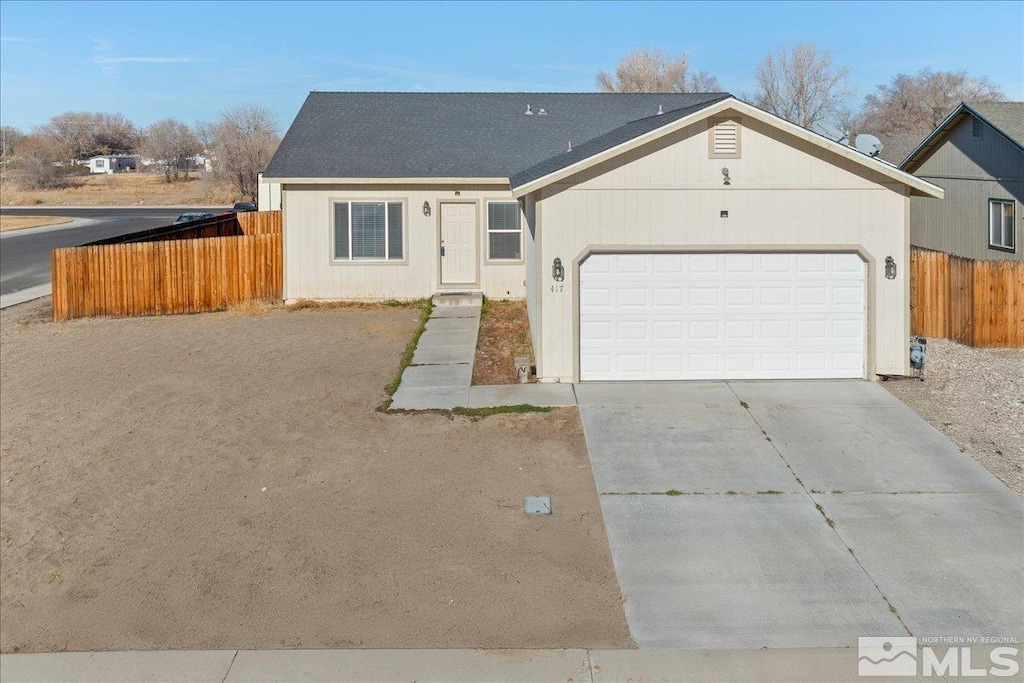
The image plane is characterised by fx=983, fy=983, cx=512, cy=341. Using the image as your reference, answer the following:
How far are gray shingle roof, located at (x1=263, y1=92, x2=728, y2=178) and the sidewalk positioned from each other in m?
15.6

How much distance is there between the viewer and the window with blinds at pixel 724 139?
14512mm

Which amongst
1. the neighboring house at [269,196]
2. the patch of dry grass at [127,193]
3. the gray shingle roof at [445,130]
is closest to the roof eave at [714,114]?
the gray shingle roof at [445,130]

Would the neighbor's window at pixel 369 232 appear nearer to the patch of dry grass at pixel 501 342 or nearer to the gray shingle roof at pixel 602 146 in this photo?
the patch of dry grass at pixel 501 342

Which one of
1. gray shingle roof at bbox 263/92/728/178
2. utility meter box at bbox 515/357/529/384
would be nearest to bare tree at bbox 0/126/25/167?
gray shingle roof at bbox 263/92/728/178

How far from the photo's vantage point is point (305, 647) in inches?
293

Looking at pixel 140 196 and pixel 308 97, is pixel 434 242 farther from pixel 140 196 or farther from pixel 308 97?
pixel 140 196

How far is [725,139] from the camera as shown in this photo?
1457cm

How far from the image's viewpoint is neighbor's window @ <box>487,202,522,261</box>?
23203mm

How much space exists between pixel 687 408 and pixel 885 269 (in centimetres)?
401

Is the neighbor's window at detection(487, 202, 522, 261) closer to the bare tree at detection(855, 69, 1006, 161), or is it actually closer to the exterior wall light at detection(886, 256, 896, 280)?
the exterior wall light at detection(886, 256, 896, 280)

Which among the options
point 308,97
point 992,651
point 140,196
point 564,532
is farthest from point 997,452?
point 140,196

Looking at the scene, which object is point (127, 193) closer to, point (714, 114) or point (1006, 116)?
point (1006, 116)

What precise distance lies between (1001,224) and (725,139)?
12758 mm

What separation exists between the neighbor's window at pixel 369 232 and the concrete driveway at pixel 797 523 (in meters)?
10.3
